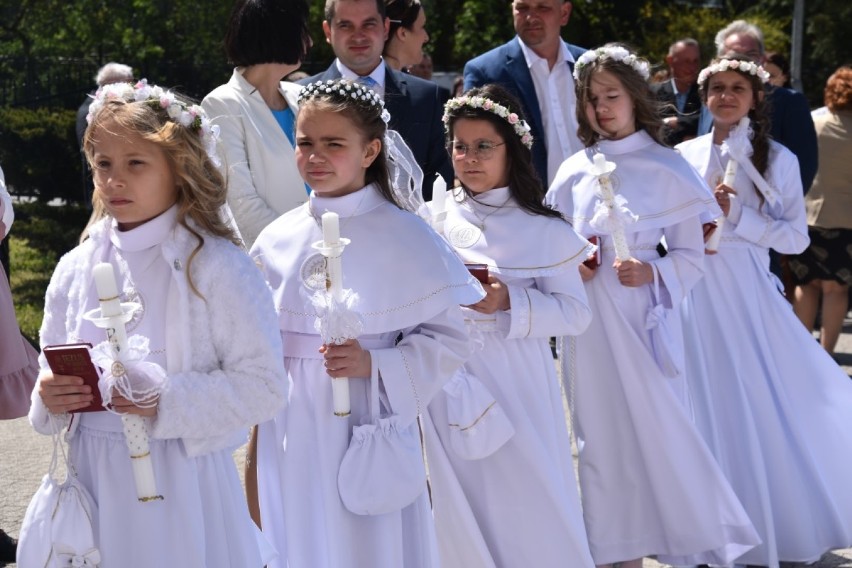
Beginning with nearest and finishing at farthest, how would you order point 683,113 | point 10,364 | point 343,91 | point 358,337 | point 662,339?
point 358,337 < point 343,91 < point 10,364 < point 662,339 < point 683,113

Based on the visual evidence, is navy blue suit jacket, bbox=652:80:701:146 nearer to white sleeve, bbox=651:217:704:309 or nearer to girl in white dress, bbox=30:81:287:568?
white sleeve, bbox=651:217:704:309

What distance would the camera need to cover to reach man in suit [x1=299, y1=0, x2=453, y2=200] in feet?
18.4

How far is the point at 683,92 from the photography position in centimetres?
1026

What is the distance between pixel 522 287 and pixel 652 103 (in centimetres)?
117

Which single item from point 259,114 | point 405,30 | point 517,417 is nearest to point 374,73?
point 259,114

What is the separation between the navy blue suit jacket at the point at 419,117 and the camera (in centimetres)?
564

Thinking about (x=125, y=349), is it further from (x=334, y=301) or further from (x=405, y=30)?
(x=405, y=30)

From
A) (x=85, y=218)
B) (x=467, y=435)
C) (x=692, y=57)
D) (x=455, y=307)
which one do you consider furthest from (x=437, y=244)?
(x=85, y=218)

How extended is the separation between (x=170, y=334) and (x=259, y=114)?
6.44 feet

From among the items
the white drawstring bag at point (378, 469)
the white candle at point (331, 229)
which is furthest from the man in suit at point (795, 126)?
the white candle at point (331, 229)

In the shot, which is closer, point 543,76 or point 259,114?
point 259,114

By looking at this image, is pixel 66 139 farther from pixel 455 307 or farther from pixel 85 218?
pixel 455 307

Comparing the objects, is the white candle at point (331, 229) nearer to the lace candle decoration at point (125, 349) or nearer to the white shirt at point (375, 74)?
the lace candle decoration at point (125, 349)

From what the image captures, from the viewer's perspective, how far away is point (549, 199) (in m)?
5.62
